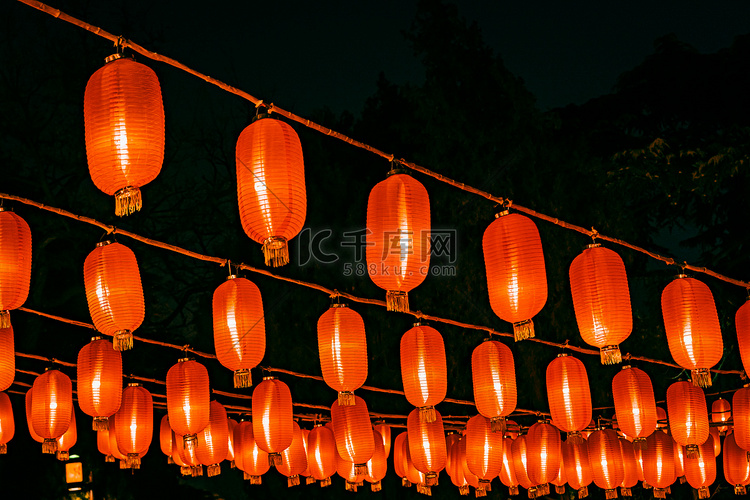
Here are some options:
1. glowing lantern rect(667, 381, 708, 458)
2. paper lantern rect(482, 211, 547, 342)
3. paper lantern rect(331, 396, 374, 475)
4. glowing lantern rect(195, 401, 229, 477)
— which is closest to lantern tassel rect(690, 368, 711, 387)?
paper lantern rect(482, 211, 547, 342)

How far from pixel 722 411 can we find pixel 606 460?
1.87 metres

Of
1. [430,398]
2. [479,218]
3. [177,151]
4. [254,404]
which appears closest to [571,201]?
[479,218]

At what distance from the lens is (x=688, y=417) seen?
6684mm

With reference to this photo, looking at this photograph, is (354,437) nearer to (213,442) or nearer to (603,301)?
(213,442)

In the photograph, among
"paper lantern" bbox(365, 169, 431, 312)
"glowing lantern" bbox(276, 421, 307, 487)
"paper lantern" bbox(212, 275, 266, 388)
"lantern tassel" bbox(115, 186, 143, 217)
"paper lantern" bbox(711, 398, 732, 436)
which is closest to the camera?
"lantern tassel" bbox(115, 186, 143, 217)

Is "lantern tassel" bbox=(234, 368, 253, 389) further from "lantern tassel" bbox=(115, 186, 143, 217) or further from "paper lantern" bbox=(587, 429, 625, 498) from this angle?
"paper lantern" bbox=(587, 429, 625, 498)

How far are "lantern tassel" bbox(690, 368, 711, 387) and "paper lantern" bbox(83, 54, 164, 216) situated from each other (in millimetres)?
3821

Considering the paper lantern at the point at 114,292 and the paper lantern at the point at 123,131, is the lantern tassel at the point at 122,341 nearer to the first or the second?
the paper lantern at the point at 114,292

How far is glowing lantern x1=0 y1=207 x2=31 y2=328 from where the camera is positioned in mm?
4137

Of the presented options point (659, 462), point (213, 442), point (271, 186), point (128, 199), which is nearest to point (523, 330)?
point (271, 186)

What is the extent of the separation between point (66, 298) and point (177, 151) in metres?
3.01

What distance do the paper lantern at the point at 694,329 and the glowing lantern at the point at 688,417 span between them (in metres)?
1.65

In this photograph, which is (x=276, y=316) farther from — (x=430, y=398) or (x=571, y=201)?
(x=430, y=398)

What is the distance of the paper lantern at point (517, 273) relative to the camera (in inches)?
165
